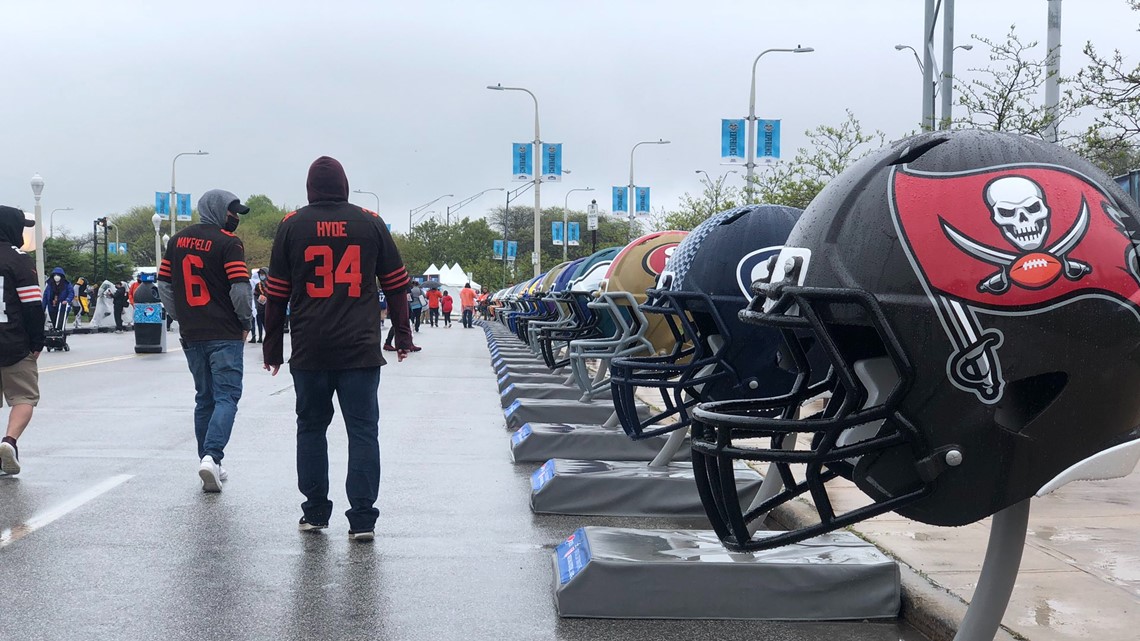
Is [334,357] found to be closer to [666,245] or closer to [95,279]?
[666,245]

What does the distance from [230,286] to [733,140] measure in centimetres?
2553

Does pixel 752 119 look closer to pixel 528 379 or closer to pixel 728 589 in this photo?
pixel 528 379

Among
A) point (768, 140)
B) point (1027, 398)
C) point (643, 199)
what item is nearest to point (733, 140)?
point (768, 140)

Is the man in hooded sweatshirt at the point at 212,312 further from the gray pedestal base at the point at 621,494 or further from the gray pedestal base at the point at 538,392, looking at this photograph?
the gray pedestal base at the point at 538,392

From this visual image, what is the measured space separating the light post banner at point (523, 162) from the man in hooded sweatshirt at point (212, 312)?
38845 mm

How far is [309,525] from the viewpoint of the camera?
6715mm

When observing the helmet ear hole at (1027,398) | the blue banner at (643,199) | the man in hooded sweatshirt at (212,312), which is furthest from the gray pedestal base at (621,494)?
the blue banner at (643,199)

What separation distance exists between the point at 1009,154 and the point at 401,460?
681 centimetres

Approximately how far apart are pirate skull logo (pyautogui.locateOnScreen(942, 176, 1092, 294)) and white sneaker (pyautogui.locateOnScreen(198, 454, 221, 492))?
564 cm

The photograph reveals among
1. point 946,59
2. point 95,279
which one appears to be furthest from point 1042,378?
point 95,279

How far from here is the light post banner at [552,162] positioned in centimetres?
4656

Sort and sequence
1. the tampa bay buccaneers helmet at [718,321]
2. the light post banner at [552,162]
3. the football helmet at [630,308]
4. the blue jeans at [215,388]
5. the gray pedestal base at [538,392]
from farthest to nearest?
1. the light post banner at [552,162]
2. the gray pedestal base at [538,392]
3. the football helmet at [630,308]
4. the blue jeans at [215,388]
5. the tampa bay buccaneers helmet at [718,321]

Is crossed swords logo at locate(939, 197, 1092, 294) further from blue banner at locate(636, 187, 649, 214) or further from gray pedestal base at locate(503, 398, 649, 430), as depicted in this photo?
blue banner at locate(636, 187, 649, 214)

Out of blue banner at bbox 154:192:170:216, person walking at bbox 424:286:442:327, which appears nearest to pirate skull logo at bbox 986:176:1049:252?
person walking at bbox 424:286:442:327
